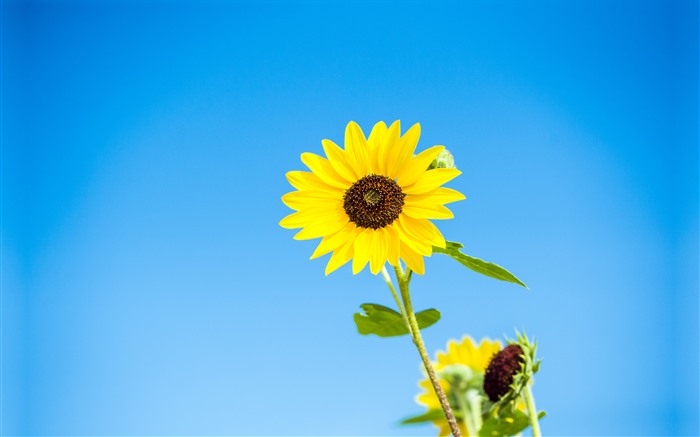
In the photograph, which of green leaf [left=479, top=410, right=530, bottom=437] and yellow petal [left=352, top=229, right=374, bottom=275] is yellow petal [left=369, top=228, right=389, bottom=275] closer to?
yellow petal [left=352, top=229, right=374, bottom=275]

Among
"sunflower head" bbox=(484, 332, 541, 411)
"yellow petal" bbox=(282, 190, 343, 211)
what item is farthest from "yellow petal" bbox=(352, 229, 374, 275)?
"sunflower head" bbox=(484, 332, 541, 411)

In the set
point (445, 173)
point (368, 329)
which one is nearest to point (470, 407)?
point (368, 329)

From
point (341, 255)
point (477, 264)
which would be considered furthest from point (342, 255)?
point (477, 264)

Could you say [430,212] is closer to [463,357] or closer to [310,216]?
[310,216]

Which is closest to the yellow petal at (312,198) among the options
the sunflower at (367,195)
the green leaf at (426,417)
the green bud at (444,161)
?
the sunflower at (367,195)

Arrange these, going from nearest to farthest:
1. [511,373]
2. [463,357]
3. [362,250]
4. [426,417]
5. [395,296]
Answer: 1. [395,296]
2. [362,250]
3. [511,373]
4. [426,417]
5. [463,357]

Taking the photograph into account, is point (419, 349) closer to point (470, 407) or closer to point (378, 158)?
point (378, 158)

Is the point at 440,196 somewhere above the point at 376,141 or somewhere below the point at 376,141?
below
